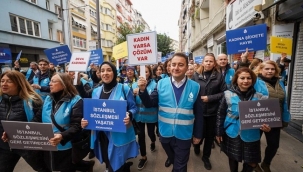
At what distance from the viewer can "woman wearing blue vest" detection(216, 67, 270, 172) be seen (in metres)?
2.40

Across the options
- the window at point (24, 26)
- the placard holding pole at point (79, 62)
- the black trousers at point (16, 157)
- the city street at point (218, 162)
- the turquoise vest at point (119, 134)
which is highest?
the window at point (24, 26)

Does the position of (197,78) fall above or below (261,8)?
below

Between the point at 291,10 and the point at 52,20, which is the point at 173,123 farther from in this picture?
the point at 52,20

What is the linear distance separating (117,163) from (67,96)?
3.67ft

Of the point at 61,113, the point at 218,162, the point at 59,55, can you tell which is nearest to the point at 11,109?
the point at 61,113

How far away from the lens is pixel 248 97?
2.43 metres

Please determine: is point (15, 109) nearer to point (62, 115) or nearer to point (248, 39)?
point (62, 115)

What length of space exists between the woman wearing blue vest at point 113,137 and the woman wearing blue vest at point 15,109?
834 mm

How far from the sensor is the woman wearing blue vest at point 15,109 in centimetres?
238

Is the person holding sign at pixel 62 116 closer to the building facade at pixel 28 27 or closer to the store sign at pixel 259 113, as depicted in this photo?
the store sign at pixel 259 113

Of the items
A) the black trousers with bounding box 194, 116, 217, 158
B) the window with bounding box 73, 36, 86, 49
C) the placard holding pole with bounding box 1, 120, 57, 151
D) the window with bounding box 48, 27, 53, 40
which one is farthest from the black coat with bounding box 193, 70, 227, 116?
the window with bounding box 73, 36, 86, 49

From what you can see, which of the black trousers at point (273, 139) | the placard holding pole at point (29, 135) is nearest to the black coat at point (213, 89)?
the black trousers at point (273, 139)

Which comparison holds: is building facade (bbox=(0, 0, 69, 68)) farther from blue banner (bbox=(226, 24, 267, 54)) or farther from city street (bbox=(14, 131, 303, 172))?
blue banner (bbox=(226, 24, 267, 54))

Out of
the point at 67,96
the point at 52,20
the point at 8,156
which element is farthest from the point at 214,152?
the point at 52,20
